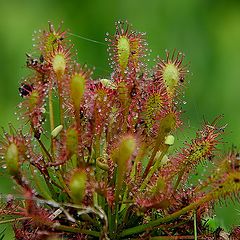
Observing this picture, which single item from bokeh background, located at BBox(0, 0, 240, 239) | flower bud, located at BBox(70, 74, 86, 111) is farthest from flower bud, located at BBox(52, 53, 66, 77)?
bokeh background, located at BBox(0, 0, 240, 239)

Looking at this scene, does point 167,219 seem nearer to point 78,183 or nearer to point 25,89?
point 78,183

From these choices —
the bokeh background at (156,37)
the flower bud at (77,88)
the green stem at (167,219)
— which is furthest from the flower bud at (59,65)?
the bokeh background at (156,37)

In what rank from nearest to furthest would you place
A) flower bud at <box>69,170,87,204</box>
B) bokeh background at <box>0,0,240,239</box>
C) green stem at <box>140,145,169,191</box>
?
flower bud at <box>69,170,87,204</box>, green stem at <box>140,145,169,191</box>, bokeh background at <box>0,0,240,239</box>

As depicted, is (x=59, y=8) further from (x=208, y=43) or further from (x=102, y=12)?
(x=208, y=43)

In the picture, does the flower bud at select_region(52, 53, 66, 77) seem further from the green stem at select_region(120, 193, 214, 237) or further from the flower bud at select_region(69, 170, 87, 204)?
the green stem at select_region(120, 193, 214, 237)

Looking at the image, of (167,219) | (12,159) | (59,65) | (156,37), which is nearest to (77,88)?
(59,65)

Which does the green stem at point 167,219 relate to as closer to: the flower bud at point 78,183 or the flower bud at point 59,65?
the flower bud at point 78,183
